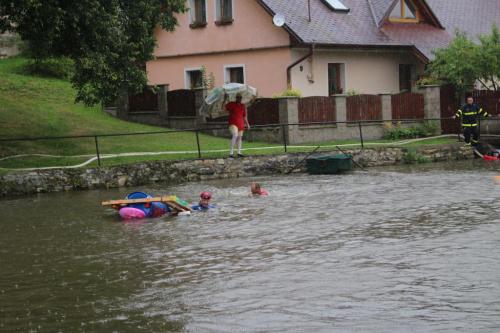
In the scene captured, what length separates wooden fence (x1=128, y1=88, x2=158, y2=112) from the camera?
4019 centimetres

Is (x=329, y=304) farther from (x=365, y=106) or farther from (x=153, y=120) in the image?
(x=153, y=120)

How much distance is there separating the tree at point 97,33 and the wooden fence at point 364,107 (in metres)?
9.14

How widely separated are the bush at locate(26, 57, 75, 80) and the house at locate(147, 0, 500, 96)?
16.8 ft

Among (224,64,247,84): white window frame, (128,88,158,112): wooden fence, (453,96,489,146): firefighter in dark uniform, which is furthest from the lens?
(224,64,247,84): white window frame

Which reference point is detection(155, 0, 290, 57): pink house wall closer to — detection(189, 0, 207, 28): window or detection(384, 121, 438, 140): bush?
detection(189, 0, 207, 28): window

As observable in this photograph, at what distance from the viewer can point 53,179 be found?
26.2m

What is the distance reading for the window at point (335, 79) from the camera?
4078 cm

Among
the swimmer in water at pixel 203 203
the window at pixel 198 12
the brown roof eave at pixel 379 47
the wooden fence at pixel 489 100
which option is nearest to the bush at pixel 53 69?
the window at pixel 198 12

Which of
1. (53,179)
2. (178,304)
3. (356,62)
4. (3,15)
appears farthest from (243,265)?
(356,62)

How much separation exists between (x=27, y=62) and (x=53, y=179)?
76.7 feet

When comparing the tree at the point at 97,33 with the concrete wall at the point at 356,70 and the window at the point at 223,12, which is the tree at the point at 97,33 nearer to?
the concrete wall at the point at 356,70

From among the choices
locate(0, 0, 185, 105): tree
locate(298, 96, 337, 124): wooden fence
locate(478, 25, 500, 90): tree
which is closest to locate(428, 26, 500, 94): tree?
locate(478, 25, 500, 90): tree

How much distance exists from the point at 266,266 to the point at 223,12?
28887mm

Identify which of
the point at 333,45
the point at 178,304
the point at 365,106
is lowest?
the point at 178,304
